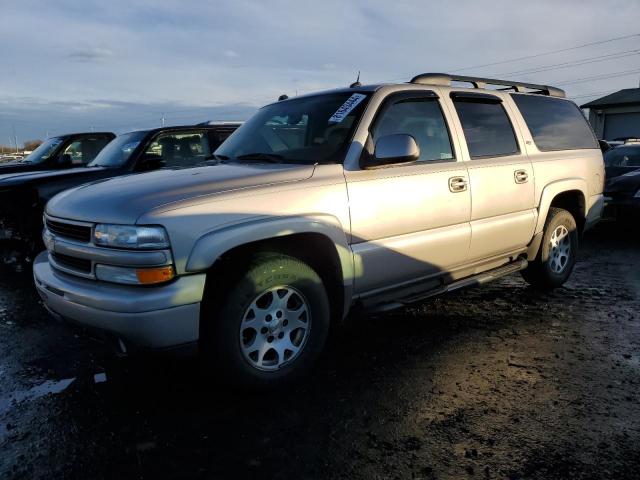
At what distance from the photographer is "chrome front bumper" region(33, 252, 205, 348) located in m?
2.74

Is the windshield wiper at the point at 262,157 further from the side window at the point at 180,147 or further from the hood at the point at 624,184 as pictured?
the hood at the point at 624,184

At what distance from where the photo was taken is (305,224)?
322 centimetres

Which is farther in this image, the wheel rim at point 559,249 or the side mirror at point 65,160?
the side mirror at point 65,160

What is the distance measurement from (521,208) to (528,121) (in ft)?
3.05

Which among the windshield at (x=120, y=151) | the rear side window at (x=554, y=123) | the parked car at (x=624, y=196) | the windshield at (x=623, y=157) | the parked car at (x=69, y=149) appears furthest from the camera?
the parked car at (x=69, y=149)

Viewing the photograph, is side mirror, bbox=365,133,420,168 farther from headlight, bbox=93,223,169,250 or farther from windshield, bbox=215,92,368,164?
headlight, bbox=93,223,169,250

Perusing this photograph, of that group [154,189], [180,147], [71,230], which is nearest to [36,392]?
[71,230]

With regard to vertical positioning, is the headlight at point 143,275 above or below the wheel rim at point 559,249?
above

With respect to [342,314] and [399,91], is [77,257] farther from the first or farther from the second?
[399,91]

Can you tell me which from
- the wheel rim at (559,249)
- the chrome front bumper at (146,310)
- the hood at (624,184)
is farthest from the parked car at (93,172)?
the hood at (624,184)

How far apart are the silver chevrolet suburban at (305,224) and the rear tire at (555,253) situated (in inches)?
4.0

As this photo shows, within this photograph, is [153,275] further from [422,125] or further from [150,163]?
[150,163]

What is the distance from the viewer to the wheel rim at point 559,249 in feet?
17.7

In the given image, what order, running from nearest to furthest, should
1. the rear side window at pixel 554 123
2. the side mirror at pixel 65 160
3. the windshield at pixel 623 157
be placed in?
1. the rear side window at pixel 554 123
2. the side mirror at pixel 65 160
3. the windshield at pixel 623 157
